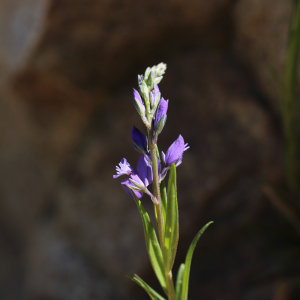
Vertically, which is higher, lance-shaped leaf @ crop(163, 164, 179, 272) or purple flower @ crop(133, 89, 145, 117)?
purple flower @ crop(133, 89, 145, 117)

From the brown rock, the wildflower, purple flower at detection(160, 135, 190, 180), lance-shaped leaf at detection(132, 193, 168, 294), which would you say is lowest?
lance-shaped leaf at detection(132, 193, 168, 294)

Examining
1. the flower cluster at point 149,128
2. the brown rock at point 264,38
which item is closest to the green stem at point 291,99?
the brown rock at point 264,38

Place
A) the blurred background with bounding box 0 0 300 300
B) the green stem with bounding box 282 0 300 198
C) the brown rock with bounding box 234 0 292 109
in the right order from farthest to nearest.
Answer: the blurred background with bounding box 0 0 300 300
the brown rock with bounding box 234 0 292 109
the green stem with bounding box 282 0 300 198

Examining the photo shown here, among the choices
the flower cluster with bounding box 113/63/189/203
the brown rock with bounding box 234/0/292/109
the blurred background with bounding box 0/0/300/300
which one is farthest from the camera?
the blurred background with bounding box 0/0/300/300

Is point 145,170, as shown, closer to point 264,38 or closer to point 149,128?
point 149,128

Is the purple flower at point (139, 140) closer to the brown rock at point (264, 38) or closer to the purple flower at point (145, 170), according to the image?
the purple flower at point (145, 170)

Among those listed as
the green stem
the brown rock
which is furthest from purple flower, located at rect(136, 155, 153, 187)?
the brown rock

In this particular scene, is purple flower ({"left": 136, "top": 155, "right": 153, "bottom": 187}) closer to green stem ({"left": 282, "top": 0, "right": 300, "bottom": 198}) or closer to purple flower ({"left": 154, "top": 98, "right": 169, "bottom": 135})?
purple flower ({"left": 154, "top": 98, "right": 169, "bottom": 135})
